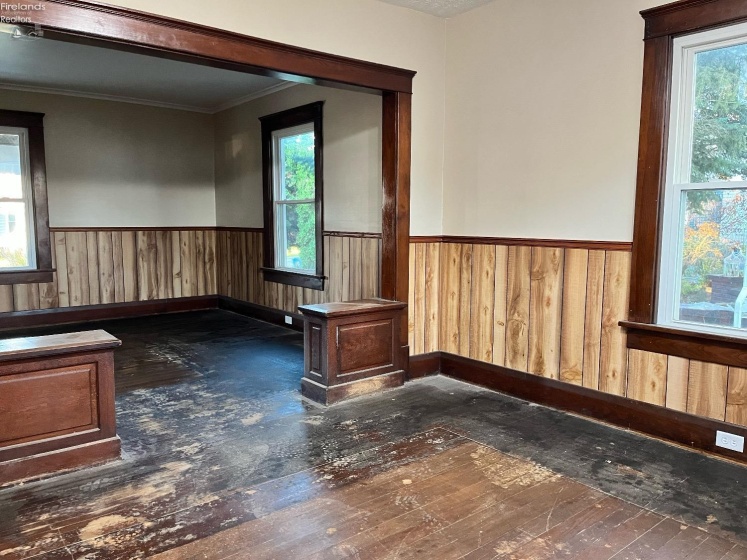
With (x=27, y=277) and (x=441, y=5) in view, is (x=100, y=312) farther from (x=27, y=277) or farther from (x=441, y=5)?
(x=441, y=5)

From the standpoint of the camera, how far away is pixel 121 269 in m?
6.93

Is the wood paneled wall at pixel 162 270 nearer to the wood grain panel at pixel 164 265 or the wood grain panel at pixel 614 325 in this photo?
the wood grain panel at pixel 164 265

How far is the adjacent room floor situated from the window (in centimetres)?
225

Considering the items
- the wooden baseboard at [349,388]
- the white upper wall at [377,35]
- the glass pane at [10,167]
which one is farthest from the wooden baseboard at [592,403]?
the glass pane at [10,167]

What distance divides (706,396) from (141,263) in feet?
20.8

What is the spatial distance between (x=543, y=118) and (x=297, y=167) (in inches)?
118

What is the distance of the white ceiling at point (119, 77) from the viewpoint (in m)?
4.82

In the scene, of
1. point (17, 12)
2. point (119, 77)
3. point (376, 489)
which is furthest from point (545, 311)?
point (119, 77)

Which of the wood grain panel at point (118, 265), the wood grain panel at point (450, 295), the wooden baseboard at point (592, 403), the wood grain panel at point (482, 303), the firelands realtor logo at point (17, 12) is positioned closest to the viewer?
the firelands realtor logo at point (17, 12)

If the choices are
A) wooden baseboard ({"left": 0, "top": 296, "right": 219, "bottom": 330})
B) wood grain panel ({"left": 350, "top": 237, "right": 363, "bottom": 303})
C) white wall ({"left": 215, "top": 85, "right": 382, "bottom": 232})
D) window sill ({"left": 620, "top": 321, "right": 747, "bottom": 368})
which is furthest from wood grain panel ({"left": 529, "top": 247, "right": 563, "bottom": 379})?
wooden baseboard ({"left": 0, "top": 296, "right": 219, "bottom": 330})

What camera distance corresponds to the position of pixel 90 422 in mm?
2861

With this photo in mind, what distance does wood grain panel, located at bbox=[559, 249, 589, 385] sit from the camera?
363cm

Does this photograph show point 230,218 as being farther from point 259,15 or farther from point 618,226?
→ point 618,226

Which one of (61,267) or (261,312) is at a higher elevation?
(61,267)
